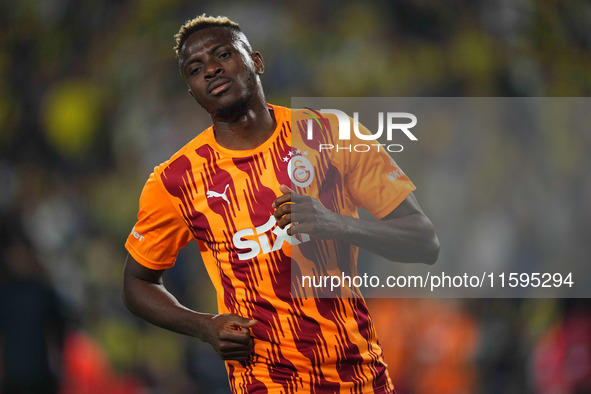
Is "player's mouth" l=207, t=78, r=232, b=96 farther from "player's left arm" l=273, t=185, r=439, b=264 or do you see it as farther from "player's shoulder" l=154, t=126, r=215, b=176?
"player's left arm" l=273, t=185, r=439, b=264

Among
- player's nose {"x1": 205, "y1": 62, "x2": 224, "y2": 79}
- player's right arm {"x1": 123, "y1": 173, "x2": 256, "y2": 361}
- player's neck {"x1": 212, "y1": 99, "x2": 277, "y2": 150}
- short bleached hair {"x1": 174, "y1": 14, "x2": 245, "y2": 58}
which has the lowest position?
player's right arm {"x1": 123, "y1": 173, "x2": 256, "y2": 361}

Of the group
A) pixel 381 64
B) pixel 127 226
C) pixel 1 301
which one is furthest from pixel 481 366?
pixel 1 301

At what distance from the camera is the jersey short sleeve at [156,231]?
5.04 ft

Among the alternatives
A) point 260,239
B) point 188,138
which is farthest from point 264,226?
point 188,138

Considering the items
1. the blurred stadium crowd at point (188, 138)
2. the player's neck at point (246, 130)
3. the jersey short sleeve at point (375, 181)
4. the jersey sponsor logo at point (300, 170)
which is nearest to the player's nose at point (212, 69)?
the player's neck at point (246, 130)

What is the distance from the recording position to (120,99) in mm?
2268

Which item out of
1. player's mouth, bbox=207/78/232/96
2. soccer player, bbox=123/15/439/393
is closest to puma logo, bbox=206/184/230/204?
soccer player, bbox=123/15/439/393

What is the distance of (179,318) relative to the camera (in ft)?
5.13

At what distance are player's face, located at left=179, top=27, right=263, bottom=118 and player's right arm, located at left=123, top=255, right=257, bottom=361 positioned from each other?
1.71 ft

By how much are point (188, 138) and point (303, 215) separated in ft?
3.40

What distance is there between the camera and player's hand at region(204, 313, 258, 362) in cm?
136

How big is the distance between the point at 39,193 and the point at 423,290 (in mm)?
1537

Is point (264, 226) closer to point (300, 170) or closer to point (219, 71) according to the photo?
point (300, 170)

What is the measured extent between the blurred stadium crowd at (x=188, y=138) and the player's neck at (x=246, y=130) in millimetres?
685
